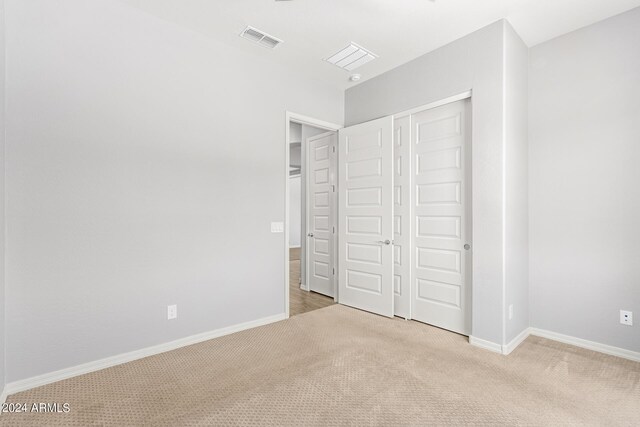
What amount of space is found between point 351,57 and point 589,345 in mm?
3719

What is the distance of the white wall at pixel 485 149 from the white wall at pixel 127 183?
1.96 meters

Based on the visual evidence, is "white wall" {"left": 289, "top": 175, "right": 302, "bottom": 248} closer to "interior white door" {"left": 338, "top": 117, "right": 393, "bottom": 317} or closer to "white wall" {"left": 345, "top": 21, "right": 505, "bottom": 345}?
"interior white door" {"left": 338, "top": 117, "right": 393, "bottom": 317}

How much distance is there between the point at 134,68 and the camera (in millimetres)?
2590

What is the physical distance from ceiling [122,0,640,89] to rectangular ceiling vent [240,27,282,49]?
56mm

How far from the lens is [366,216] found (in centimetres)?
390

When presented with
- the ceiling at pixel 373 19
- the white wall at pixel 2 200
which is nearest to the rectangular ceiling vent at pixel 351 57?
the ceiling at pixel 373 19

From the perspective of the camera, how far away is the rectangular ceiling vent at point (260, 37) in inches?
114

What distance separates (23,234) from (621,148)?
4828 mm

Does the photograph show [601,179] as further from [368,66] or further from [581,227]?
[368,66]

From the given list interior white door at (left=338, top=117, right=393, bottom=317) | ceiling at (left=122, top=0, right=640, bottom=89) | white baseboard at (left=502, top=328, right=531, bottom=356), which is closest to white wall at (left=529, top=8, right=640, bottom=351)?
white baseboard at (left=502, top=328, right=531, bottom=356)

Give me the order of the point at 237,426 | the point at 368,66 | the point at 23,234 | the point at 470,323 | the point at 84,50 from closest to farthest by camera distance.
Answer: the point at 237,426 < the point at 23,234 < the point at 84,50 < the point at 470,323 < the point at 368,66

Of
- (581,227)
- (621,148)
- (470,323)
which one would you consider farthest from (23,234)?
(621,148)

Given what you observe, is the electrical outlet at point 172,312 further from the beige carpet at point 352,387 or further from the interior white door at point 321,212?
the interior white door at point 321,212

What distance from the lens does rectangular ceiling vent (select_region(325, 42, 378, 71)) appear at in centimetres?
324
